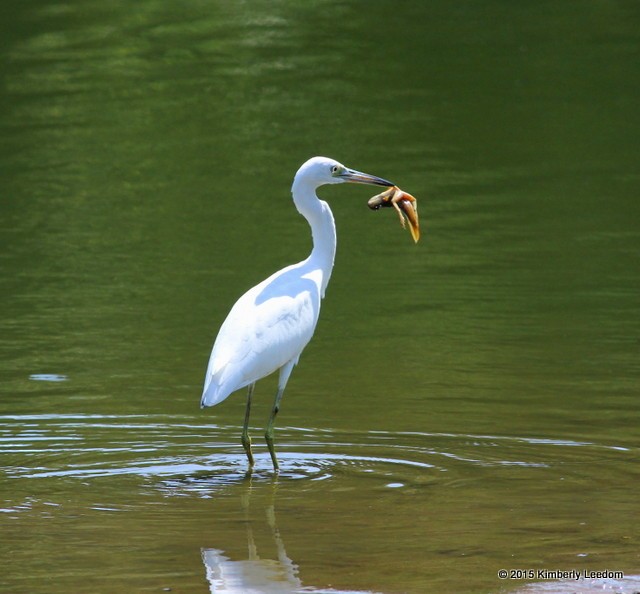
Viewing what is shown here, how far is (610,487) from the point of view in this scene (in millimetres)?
7910

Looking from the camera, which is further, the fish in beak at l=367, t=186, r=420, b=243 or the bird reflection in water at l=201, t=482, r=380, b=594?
the fish in beak at l=367, t=186, r=420, b=243

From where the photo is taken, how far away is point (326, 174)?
927cm

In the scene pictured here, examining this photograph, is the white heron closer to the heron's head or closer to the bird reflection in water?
the heron's head

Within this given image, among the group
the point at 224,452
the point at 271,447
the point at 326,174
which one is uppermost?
the point at 326,174

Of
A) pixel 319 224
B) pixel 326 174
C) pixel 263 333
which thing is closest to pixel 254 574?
pixel 263 333

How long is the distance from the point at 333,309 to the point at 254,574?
6087mm

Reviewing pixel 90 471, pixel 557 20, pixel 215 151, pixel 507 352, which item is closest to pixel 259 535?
pixel 90 471

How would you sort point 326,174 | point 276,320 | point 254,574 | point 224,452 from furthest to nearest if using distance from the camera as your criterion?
point 326,174
point 224,452
point 276,320
point 254,574

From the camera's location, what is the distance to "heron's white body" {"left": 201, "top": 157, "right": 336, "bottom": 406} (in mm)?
8453

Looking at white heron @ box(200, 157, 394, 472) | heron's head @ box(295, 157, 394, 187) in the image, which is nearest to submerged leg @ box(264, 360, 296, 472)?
white heron @ box(200, 157, 394, 472)

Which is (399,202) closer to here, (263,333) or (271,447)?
(263,333)

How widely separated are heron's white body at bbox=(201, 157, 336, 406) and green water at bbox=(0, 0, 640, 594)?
612 millimetres

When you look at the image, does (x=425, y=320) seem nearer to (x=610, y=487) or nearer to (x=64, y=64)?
(x=610, y=487)

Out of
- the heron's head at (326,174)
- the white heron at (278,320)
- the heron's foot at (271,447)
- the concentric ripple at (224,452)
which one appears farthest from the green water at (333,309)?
the heron's head at (326,174)
